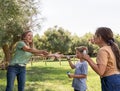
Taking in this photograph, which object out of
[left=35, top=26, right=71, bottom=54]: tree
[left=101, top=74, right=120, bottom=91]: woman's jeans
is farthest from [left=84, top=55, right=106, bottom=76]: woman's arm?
[left=35, top=26, right=71, bottom=54]: tree

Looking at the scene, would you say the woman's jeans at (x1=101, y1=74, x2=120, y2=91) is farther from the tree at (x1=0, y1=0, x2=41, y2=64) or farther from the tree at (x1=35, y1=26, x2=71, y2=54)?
the tree at (x1=35, y1=26, x2=71, y2=54)

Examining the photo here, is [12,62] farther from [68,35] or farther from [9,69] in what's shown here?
[68,35]

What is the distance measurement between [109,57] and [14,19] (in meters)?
17.0

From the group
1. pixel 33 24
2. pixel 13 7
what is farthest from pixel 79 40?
pixel 13 7

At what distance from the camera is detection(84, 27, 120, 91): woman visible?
623 centimetres

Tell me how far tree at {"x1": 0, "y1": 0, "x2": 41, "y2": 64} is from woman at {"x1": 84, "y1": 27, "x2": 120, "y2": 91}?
39.2ft

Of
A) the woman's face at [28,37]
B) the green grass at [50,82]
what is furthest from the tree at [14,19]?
the woman's face at [28,37]

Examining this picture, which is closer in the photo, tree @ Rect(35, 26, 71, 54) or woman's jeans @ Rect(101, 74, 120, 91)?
woman's jeans @ Rect(101, 74, 120, 91)

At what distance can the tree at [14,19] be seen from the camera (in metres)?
18.6

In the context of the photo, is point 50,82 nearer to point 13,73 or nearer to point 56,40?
point 13,73

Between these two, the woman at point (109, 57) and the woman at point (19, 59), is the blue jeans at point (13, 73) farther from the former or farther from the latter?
the woman at point (109, 57)

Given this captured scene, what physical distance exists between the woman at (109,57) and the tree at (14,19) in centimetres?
1194

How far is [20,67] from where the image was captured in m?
10.3

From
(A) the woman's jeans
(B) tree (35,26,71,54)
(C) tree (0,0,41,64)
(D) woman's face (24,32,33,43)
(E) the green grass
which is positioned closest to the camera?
(A) the woman's jeans
